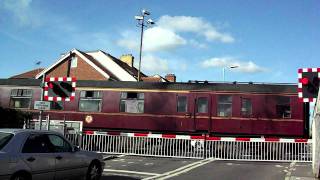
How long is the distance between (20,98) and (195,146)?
9741mm

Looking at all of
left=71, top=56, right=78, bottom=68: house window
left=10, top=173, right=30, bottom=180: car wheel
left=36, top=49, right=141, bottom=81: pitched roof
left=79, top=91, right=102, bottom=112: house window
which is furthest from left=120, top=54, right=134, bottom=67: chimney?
left=10, top=173, right=30, bottom=180: car wheel

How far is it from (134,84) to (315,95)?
10.7 m

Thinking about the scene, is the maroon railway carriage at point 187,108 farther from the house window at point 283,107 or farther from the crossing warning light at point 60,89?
the crossing warning light at point 60,89

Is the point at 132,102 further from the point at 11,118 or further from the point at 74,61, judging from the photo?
the point at 74,61

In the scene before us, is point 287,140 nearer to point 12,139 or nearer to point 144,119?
point 144,119

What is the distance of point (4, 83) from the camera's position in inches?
1083

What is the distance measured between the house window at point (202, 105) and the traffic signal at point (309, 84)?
7.81m

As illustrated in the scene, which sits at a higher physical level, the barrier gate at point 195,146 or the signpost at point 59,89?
the signpost at point 59,89

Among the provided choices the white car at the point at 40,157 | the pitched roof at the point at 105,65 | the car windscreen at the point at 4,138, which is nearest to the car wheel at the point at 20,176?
the white car at the point at 40,157

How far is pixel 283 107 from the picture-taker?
24.1 meters

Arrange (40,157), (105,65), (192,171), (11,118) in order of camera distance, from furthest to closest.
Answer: (105,65) → (11,118) → (192,171) → (40,157)

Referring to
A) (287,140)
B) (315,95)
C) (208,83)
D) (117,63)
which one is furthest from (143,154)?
(117,63)

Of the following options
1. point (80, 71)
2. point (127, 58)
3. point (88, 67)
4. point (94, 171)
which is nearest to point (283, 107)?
point (94, 171)

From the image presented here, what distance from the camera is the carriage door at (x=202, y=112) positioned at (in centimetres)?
2470
